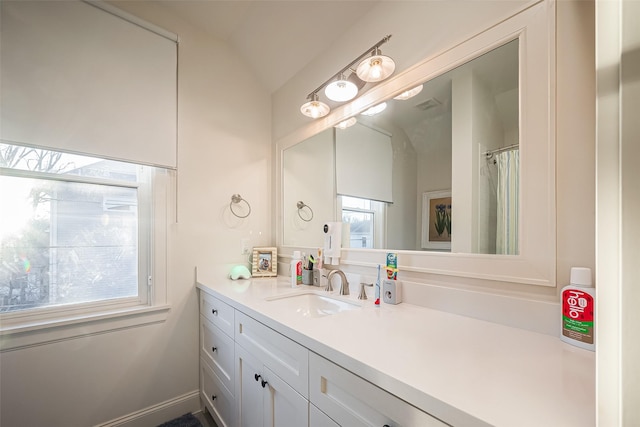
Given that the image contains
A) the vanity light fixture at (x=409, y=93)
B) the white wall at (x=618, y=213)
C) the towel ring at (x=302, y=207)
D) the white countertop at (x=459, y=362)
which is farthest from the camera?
the towel ring at (x=302, y=207)

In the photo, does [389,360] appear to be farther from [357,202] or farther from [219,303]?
[219,303]

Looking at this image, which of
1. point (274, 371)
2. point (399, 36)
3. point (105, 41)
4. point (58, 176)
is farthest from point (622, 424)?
point (105, 41)

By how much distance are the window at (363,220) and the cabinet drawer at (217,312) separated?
77 centimetres

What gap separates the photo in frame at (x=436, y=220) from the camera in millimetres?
1096

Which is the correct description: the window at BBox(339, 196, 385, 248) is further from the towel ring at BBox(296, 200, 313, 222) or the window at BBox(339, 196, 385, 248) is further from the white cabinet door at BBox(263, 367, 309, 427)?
the white cabinet door at BBox(263, 367, 309, 427)

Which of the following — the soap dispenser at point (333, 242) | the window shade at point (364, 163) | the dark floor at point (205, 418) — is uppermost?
the window shade at point (364, 163)

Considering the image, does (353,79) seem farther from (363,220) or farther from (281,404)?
(281,404)

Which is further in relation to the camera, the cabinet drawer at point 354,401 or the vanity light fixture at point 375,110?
the vanity light fixture at point 375,110

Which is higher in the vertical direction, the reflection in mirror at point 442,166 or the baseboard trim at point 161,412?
the reflection in mirror at point 442,166

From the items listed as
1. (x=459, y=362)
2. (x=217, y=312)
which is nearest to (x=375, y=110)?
(x=459, y=362)

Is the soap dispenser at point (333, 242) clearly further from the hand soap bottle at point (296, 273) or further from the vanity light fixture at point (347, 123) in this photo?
the vanity light fixture at point (347, 123)

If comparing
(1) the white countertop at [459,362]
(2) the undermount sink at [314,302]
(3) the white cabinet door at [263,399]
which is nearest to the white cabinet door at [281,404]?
(3) the white cabinet door at [263,399]

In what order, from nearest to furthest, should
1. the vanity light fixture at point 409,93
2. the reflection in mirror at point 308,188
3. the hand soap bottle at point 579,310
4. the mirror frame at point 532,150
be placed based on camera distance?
the hand soap bottle at point 579,310 → the mirror frame at point 532,150 → the vanity light fixture at point 409,93 → the reflection in mirror at point 308,188

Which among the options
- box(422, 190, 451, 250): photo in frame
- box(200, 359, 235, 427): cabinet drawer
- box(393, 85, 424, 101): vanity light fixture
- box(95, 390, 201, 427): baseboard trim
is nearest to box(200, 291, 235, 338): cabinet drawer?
box(200, 359, 235, 427): cabinet drawer
